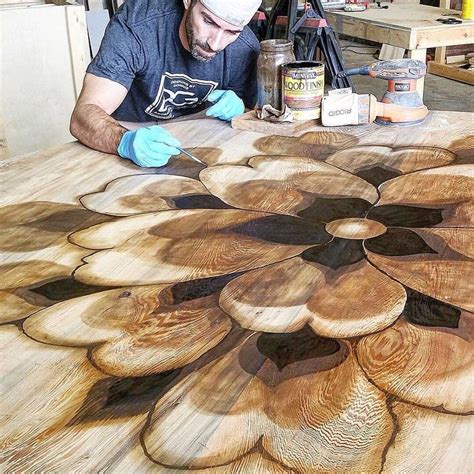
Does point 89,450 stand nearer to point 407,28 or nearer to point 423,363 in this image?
point 423,363

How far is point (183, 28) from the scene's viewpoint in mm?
2234

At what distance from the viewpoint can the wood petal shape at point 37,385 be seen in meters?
0.83

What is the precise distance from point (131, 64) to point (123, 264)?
1.11m

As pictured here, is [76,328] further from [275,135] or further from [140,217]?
[275,135]

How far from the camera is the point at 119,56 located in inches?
83.2

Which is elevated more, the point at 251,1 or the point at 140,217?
the point at 251,1

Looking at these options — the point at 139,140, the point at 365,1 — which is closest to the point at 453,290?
the point at 139,140

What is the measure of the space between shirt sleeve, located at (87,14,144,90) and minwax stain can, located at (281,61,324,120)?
1.60 feet

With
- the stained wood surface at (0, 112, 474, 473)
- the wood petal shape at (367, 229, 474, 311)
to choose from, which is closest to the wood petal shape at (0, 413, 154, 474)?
the stained wood surface at (0, 112, 474, 473)

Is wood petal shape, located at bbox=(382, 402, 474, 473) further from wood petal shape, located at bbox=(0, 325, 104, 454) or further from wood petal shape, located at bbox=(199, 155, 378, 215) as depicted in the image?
wood petal shape, located at bbox=(199, 155, 378, 215)

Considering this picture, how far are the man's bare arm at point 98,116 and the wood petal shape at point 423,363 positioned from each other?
3.51ft

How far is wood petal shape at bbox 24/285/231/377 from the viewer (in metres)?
0.95

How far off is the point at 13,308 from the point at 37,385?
230 mm

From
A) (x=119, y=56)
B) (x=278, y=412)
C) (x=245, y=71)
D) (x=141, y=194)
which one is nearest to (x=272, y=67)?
(x=245, y=71)
